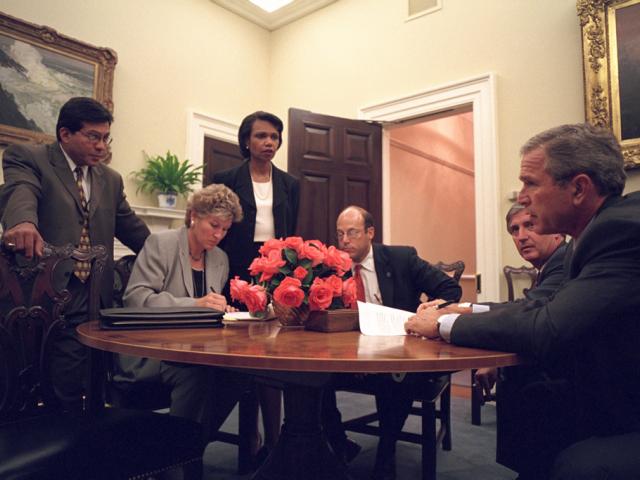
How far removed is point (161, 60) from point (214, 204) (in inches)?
127

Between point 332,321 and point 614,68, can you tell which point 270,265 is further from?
point 614,68

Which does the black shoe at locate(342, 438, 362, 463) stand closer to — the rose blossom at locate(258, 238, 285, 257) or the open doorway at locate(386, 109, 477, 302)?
the rose blossom at locate(258, 238, 285, 257)

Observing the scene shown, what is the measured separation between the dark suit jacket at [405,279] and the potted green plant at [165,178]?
7.88 feet

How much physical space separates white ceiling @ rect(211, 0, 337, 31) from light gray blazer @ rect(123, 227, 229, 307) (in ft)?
13.3

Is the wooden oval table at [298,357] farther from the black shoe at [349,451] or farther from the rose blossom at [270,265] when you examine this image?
the black shoe at [349,451]

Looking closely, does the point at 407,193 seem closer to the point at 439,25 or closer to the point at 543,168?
the point at 439,25

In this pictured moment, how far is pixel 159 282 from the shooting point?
1.97 m

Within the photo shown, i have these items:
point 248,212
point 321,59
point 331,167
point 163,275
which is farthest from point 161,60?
point 163,275

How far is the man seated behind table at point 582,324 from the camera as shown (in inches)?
39.7

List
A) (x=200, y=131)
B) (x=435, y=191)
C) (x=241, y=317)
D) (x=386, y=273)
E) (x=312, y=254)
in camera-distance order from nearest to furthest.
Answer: (x=312, y=254) < (x=241, y=317) < (x=386, y=273) < (x=200, y=131) < (x=435, y=191)

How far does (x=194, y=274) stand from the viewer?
84.0 inches

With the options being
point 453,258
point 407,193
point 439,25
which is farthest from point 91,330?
point 453,258

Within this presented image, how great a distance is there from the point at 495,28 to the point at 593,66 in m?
0.92

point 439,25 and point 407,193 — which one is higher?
point 439,25
